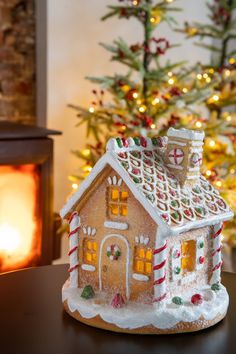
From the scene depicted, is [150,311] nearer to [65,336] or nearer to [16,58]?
[65,336]

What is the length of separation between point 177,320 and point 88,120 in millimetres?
1697

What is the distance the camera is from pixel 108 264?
1459 millimetres

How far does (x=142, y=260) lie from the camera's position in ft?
Result: 4.60

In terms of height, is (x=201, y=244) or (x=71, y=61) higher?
(x=71, y=61)

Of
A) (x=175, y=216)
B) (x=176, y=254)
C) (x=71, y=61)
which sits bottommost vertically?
(x=176, y=254)

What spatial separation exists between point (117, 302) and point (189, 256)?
0.23 meters

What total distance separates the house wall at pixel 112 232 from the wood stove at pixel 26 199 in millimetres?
907

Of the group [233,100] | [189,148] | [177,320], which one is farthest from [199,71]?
[177,320]

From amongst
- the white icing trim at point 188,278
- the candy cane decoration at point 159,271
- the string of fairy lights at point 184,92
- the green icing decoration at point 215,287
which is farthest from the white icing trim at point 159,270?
the string of fairy lights at point 184,92

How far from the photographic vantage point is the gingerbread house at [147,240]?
1362mm

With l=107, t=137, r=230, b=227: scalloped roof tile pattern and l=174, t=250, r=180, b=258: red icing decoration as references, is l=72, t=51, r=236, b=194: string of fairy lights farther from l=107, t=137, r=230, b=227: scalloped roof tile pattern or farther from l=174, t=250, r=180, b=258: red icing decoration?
l=174, t=250, r=180, b=258: red icing decoration

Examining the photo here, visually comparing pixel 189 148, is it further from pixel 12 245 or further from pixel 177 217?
pixel 12 245

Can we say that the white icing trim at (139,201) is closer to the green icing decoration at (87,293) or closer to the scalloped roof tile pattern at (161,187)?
the scalloped roof tile pattern at (161,187)

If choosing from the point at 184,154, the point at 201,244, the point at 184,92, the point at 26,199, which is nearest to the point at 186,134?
the point at 184,154
